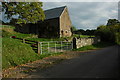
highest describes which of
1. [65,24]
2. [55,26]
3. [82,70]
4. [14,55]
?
[65,24]

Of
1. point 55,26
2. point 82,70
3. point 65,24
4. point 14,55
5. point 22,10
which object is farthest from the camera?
point 65,24

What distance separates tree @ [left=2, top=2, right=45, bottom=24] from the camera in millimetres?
17906

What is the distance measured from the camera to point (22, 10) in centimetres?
1816

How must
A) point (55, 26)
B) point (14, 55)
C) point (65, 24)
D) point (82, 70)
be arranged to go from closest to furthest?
point (82, 70), point (14, 55), point (55, 26), point (65, 24)

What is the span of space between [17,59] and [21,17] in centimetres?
1180

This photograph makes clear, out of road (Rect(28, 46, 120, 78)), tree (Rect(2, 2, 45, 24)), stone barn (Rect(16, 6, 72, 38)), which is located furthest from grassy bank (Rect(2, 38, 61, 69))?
stone barn (Rect(16, 6, 72, 38))

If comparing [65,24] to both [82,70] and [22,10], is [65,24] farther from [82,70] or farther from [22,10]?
[82,70]

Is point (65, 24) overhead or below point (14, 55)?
overhead

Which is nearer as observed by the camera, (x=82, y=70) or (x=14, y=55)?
(x=82, y=70)

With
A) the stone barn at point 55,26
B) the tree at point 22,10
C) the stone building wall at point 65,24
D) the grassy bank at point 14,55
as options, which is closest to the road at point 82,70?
the grassy bank at point 14,55

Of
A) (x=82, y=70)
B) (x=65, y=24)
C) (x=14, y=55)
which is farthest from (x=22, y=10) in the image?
(x=65, y=24)

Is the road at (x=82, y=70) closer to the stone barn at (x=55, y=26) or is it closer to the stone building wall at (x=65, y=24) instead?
the stone barn at (x=55, y=26)

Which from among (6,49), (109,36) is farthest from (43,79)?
(109,36)

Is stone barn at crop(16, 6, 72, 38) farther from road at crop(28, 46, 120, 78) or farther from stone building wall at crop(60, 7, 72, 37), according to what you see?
road at crop(28, 46, 120, 78)
